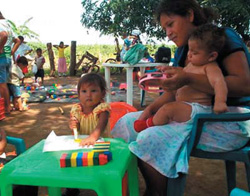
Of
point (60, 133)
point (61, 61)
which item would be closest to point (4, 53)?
point (60, 133)

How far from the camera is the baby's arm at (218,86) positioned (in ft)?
4.81

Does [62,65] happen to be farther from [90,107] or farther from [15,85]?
[90,107]

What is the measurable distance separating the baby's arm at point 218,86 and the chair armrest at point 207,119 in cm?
5

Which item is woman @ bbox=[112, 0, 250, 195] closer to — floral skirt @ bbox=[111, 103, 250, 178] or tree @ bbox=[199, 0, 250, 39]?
floral skirt @ bbox=[111, 103, 250, 178]

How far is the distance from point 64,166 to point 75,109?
913mm

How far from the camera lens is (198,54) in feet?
5.33

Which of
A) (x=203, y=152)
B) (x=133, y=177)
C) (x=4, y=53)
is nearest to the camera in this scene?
(x=203, y=152)

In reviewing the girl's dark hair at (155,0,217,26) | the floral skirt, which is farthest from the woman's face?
the floral skirt

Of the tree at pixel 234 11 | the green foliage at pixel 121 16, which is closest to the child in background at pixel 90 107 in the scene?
the tree at pixel 234 11

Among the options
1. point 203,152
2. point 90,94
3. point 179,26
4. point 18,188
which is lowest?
point 18,188

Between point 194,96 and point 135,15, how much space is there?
10511mm

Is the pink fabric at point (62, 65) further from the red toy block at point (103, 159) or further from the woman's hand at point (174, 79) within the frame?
the red toy block at point (103, 159)

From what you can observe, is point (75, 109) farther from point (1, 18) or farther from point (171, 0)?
point (1, 18)

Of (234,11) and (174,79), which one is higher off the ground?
(234,11)
